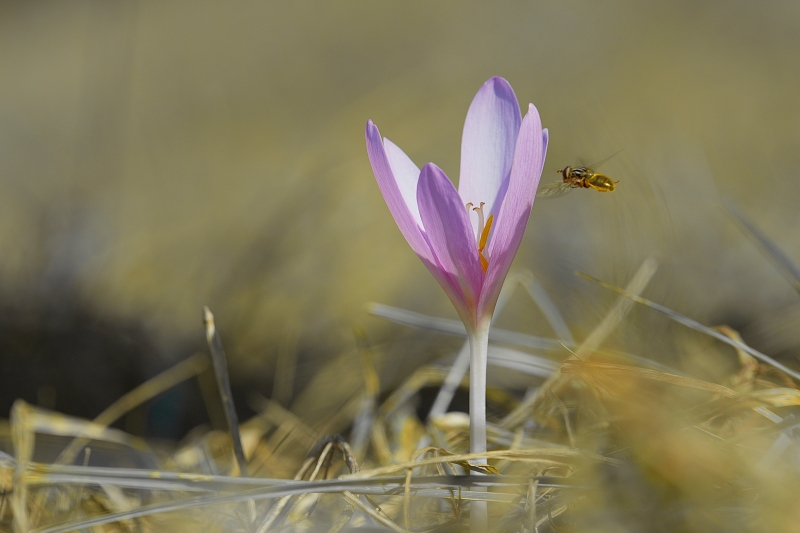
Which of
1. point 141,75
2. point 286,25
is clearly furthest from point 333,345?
point 286,25

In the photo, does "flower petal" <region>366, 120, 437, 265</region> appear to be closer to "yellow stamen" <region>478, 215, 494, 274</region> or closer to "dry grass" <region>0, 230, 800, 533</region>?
"yellow stamen" <region>478, 215, 494, 274</region>

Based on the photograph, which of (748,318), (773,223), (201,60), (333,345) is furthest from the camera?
(201,60)

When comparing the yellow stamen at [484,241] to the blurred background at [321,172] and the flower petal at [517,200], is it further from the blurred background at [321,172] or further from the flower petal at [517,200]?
the blurred background at [321,172]

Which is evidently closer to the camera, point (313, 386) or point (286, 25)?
point (313, 386)

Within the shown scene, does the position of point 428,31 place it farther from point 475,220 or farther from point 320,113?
point 475,220

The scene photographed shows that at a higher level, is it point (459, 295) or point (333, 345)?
point (459, 295)

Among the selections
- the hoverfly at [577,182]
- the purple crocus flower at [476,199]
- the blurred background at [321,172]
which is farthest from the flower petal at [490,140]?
the blurred background at [321,172]

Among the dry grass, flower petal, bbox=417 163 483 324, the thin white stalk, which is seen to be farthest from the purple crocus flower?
the thin white stalk
